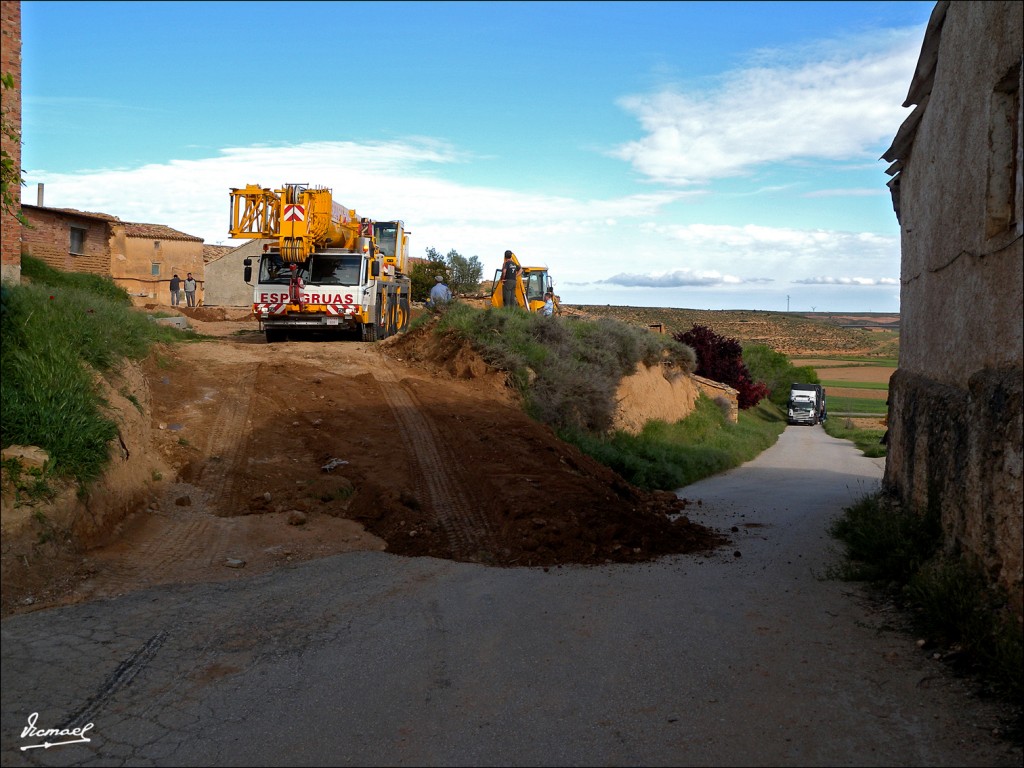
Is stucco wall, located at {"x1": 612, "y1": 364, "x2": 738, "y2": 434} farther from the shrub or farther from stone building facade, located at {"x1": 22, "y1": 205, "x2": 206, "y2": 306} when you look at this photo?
stone building facade, located at {"x1": 22, "y1": 205, "x2": 206, "y2": 306}

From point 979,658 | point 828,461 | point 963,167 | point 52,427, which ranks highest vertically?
point 963,167

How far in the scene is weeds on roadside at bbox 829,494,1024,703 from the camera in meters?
5.37

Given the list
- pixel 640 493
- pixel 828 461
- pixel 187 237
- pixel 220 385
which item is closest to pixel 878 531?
pixel 640 493

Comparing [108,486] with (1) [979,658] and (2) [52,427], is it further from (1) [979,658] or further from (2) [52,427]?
(1) [979,658]

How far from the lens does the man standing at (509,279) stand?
24.9 meters

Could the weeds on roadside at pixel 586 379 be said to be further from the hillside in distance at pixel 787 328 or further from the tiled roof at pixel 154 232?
the hillside in distance at pixel 787 328

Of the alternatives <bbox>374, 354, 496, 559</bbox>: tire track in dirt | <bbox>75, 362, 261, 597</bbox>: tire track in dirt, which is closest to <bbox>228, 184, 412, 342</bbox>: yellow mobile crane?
<bbox>374, 354, 496, 559</bbox>: tire track in dirt

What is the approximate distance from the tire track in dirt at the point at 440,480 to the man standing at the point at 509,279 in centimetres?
962

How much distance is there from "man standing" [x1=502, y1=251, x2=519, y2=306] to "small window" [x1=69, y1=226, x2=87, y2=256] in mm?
17458

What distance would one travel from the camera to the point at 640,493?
1451cm

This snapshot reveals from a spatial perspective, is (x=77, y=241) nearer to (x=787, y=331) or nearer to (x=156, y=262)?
(x=156, y=262)

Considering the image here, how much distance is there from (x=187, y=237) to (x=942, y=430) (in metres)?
41.5

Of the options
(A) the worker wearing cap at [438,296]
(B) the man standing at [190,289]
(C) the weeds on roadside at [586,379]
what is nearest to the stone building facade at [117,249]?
(B) the man standing at [190,289]

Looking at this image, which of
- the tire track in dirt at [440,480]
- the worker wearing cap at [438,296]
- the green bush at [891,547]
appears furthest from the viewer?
the worker wearing cap at [438,296]
